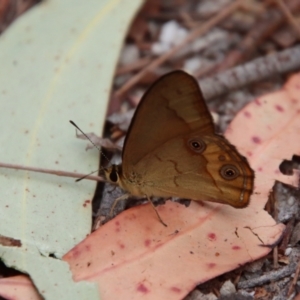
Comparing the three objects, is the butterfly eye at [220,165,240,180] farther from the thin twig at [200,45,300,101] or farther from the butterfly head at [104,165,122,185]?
the thin twig at [200,45,300,101]

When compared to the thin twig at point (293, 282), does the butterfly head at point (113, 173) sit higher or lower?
higher

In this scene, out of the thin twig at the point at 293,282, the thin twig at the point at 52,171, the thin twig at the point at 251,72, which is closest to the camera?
the thin twig at the point at 293,282

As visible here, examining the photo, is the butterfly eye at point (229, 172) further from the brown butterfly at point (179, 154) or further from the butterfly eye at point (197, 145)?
the butterfly eye at point (197, 145)

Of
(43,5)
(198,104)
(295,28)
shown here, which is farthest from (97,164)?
(295,28)

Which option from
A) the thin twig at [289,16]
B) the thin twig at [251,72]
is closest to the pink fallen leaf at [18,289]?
the thin twig at [251,72]

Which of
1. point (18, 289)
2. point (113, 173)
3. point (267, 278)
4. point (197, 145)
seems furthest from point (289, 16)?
point (18, 289)

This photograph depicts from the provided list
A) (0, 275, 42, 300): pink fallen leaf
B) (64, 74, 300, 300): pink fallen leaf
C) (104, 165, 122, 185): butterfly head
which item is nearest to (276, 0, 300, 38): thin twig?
(64, 74, 300, 300): pink fallen leaf
